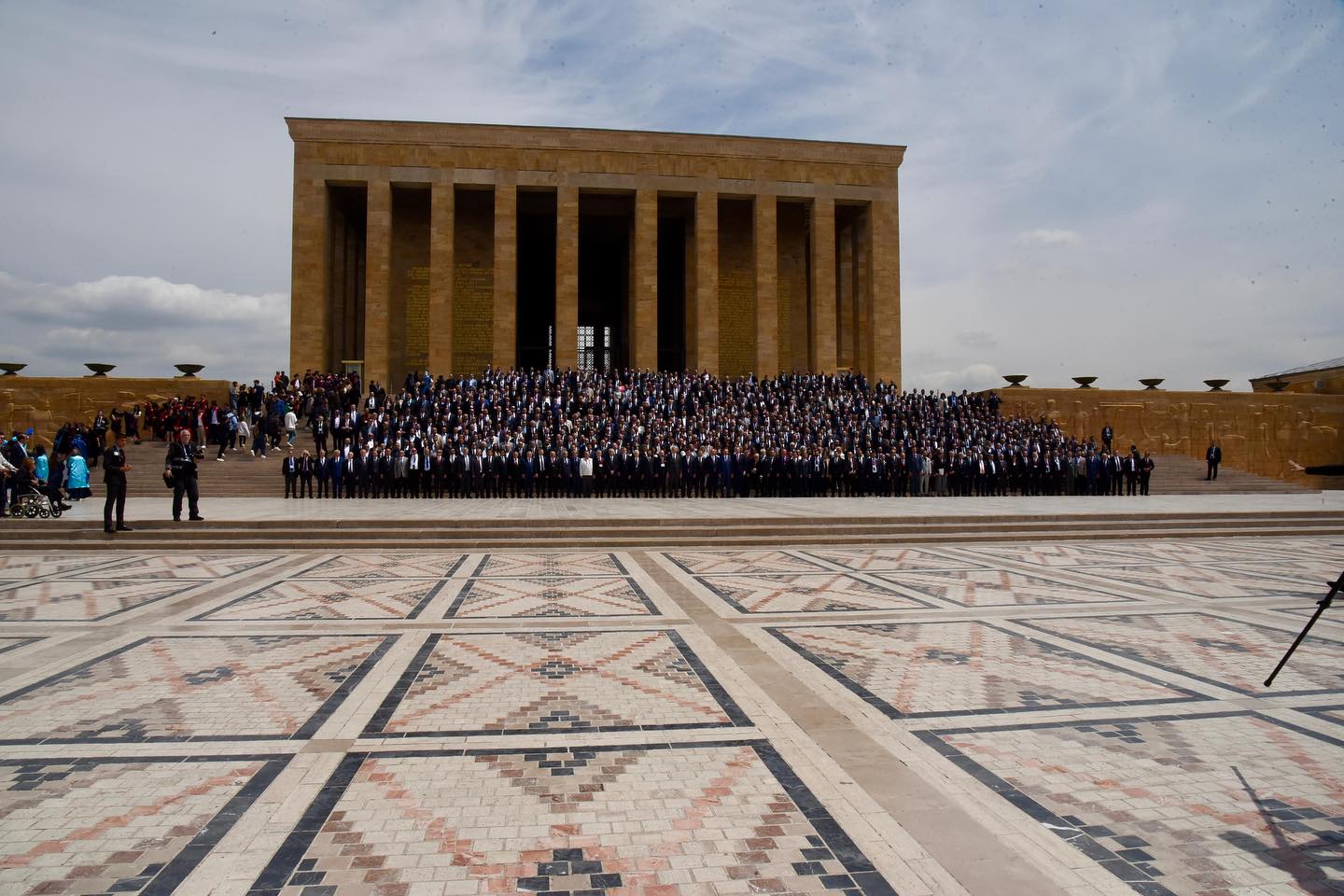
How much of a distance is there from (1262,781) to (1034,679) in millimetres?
1428

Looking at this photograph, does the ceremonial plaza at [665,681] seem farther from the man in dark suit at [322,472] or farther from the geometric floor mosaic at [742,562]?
the man in dark suit at [322,472]

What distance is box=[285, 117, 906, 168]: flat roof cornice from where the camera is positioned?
29.2 meters

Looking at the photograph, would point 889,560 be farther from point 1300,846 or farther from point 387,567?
point 1300,846

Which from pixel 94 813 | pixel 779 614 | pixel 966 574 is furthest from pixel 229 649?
pixel 966 574

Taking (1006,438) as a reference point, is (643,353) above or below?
above

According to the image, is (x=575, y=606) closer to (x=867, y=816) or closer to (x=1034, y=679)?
(x=1034, y=679)

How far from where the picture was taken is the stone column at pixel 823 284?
31.6 metres

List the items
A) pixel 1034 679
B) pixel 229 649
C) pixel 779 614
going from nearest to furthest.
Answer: pixel 1034 679
pixel 229 649
pixel 779 614

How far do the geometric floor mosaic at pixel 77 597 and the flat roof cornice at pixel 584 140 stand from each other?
2576 centimetres

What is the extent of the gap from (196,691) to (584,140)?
29.4 meters

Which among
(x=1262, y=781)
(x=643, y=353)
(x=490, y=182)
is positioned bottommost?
(x=1262, y=781)

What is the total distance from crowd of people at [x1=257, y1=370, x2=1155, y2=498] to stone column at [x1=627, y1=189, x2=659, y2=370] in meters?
7.17

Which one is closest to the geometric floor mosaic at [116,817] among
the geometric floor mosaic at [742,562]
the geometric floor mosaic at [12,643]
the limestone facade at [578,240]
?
the geometric floor mosaic at [12,643]

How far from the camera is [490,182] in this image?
29984 mm
